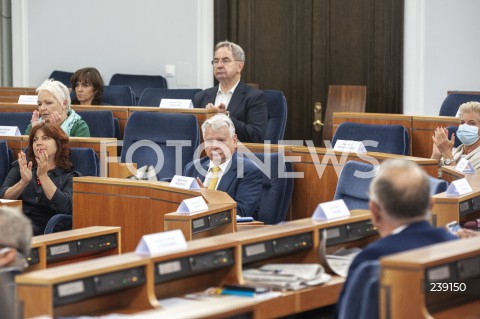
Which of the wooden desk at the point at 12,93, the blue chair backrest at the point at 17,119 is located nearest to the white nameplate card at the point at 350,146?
the blue chair backrest at the point at 17,119

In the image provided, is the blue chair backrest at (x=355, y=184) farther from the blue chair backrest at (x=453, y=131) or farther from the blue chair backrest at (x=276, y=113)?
the blue chair backrest at (x=276, y=113)

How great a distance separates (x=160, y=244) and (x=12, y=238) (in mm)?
460

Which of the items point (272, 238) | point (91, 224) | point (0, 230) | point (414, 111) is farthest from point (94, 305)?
point (414, 111)

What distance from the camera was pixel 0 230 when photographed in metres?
Result: 3.06

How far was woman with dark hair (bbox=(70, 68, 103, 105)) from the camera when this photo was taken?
26.2 ft

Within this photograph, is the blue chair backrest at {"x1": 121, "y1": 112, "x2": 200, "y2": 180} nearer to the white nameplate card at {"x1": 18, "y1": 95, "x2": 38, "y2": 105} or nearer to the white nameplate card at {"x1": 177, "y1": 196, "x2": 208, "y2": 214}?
the white nameplate card at {"x1": 18, "y1": 95, "x2": 38, "y2": 105}

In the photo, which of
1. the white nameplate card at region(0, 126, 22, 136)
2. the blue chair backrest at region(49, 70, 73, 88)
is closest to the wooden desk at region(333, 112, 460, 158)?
the white nameplate card at region(0, 126, 22, 136)

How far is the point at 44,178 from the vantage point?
18.7 feet

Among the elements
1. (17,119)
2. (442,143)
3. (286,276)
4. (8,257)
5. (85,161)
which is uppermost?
(17,119)

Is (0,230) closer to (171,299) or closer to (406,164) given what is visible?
(171,299)

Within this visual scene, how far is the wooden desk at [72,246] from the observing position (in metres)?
3.79

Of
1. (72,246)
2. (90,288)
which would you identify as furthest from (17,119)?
(90,288)

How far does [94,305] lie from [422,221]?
A: 1042mm

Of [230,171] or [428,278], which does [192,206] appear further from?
[428,278]
